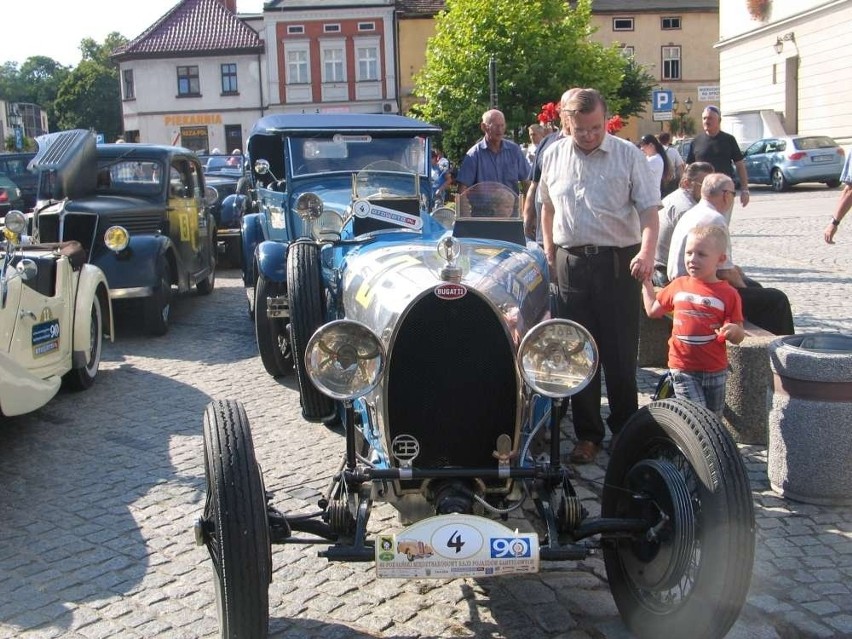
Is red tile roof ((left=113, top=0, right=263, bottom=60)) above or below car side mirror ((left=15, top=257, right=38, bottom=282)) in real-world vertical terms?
above

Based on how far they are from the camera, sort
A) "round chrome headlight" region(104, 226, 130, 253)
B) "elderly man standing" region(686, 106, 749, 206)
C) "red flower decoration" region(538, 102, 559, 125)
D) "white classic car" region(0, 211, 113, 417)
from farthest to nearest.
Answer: "red flower decoration" region(538, 102, 559, 125)
"elderly man standing" region(686, 106, 749, 206)
"round chrome headlight" region(104, 226, 130, 253)
"white classic car" region(0, 211, 113, 417)

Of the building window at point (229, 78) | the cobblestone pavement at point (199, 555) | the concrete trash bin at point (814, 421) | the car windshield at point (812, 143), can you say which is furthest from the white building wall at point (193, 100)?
the concrete trash bin at point (814, 421)

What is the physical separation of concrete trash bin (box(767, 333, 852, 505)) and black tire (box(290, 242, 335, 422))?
2.22 meters

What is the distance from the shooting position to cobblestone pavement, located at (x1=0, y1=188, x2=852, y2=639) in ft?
11.9

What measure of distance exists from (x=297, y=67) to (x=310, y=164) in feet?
139

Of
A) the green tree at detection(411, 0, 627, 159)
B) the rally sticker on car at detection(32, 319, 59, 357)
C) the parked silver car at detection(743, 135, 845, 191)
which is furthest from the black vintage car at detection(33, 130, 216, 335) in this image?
the parked silver car at detection(743, 135, 845, 191)

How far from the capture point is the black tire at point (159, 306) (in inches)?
347

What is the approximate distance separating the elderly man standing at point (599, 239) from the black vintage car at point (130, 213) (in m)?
4.78

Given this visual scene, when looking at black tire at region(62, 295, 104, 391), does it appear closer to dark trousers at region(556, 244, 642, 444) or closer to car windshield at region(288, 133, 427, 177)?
car windshield at region(288, 133, 427, 177)

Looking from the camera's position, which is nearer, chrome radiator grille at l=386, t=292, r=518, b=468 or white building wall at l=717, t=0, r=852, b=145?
chrome radiator grille at l=386, t=292, r=518, b=468

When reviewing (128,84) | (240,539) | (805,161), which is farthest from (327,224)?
(128,84)

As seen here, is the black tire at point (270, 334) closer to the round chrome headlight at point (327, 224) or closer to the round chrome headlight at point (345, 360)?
the round chrome headlight at point (327, 224)

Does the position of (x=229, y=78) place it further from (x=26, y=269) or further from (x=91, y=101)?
(x=26, y=269)

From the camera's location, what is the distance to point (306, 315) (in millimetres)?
5223
